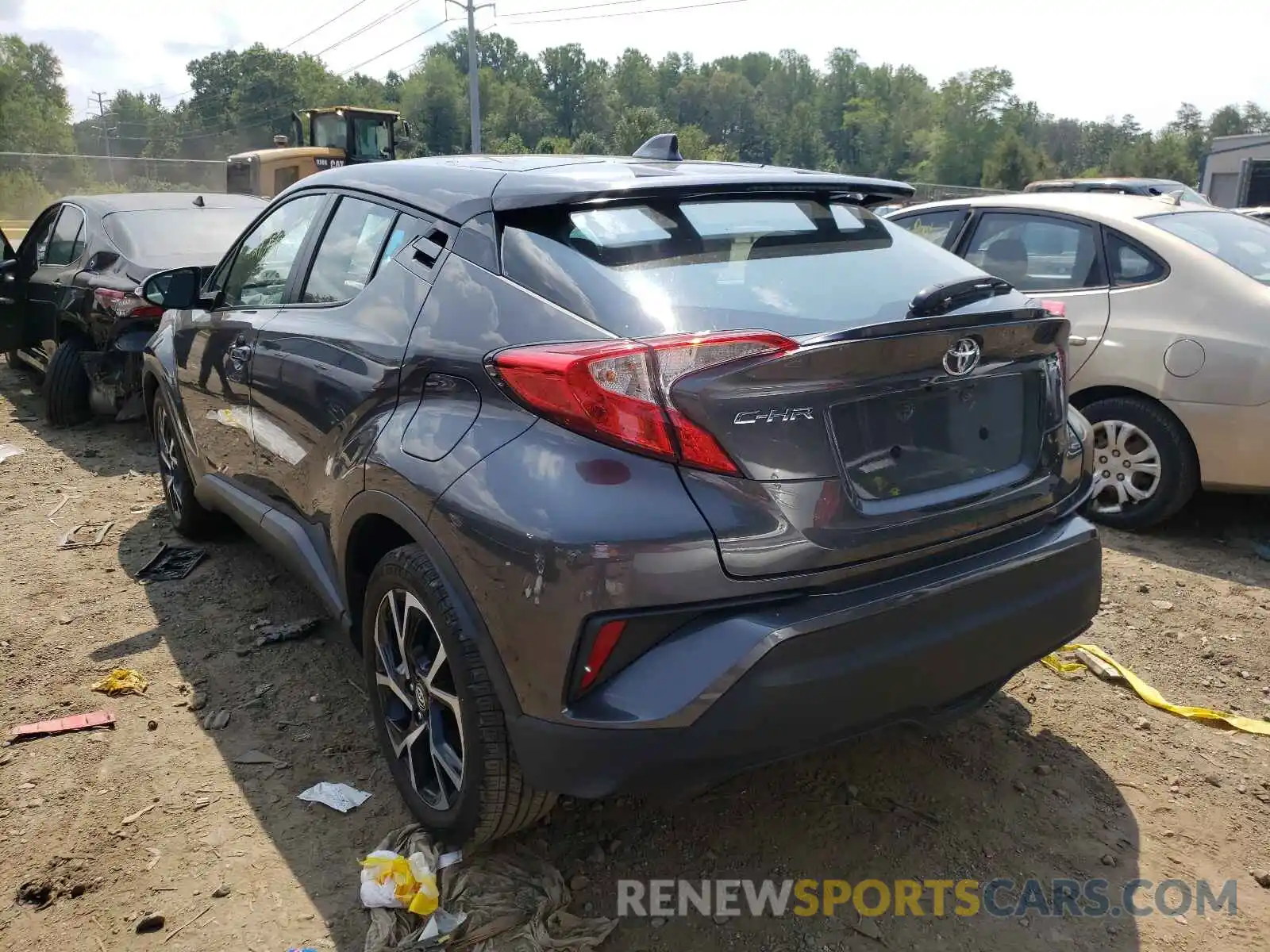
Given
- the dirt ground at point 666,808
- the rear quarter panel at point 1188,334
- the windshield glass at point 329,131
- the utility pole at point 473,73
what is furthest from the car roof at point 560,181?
the utility pole at point 473,73

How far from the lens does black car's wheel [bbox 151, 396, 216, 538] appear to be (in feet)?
15.7


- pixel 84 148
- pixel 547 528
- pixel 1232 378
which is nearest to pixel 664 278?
pixel 547 528

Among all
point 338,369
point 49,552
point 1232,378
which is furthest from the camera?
point 49,552

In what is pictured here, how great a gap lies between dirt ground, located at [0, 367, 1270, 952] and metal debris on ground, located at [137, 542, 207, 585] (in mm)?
461

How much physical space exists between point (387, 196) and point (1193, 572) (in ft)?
12.6

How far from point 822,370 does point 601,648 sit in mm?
740

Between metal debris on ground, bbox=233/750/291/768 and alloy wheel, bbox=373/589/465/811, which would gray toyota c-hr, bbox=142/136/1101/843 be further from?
metal debris on ground, bbox=233/750/291/768

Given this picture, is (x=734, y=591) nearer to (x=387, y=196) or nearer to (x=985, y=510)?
(x=985, y=510)

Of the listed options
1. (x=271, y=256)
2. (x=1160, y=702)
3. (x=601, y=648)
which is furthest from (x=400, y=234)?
(x=1160, y=702)

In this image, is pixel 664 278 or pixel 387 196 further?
pixel 387 196

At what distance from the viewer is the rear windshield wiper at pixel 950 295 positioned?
2.34 metres

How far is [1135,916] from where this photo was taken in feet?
7.94

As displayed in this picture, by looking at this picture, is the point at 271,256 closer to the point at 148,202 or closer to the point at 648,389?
the point at 648,389

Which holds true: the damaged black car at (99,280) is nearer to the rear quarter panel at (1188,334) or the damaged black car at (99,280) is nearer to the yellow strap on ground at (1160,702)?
the rear quarter panel at (1188,334)
